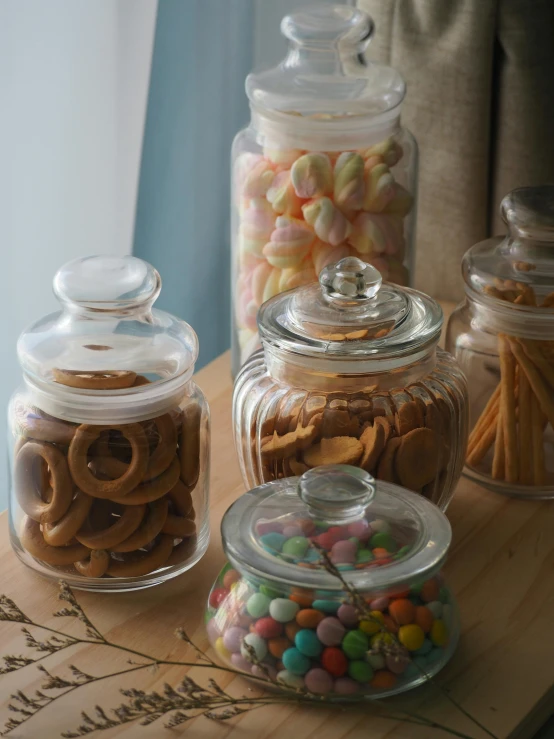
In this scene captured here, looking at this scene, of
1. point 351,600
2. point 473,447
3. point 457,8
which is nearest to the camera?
point 351,600

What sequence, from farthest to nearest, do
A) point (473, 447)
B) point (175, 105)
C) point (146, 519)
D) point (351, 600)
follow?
point (175, 105), point (473, 447), point (146, 519), point (351, 600)

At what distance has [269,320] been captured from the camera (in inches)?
27.4

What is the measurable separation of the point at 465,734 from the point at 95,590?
247 millimetres

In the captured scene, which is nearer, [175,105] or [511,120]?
[511,120]

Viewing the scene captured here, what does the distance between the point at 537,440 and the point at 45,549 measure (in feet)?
1.21

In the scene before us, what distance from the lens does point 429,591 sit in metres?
0.58

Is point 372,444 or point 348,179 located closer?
point 372,444

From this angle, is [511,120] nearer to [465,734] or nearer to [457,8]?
[457,8]

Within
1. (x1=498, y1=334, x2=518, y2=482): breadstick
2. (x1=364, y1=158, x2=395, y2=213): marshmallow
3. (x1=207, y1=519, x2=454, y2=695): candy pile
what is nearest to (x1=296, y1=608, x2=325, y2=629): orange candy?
(x1=207, y1=519, x2=454, y2=695): candy pile

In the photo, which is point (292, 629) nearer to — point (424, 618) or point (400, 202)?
point (424, 618)

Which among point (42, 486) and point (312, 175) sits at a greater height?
point (312, 175)

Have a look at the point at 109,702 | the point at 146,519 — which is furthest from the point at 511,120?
A: the point at 109,702

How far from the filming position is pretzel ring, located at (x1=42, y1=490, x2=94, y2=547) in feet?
2.08

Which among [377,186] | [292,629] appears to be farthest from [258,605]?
[377,186]
